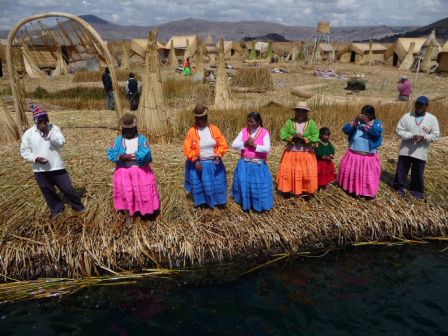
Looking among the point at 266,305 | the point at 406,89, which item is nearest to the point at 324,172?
the point at 266,305

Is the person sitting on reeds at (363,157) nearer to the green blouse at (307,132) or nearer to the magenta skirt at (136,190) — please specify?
the green blouse at (307,132)

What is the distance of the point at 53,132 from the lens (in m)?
4.08

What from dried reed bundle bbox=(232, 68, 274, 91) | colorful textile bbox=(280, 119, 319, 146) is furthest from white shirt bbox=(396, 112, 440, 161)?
dried reed bundle bbox=(232, 68, 274, 91)

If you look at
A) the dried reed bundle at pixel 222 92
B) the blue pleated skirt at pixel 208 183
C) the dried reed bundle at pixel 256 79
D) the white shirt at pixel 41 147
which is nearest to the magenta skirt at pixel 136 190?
the blue pleated skirt at pixel 208 183

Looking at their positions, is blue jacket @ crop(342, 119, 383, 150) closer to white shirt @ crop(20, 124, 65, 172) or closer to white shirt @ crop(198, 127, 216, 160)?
white shirt @ crop(198, 127, 216, 160)

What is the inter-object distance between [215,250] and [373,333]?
1841 millimetres

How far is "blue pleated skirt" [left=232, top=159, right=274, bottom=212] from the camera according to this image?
14.6 feet

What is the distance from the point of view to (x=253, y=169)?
4.43 m

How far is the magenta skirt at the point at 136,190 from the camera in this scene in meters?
4.10

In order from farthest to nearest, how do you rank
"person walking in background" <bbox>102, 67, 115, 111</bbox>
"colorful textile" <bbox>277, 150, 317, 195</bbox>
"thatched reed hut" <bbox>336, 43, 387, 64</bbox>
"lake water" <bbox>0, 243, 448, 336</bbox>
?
"thatched reed hut" <bbox>336, 43, 387, 64</bbox> → "person walking in background" <bbox>102, 67, 115, 111</bbox> → "colorful textile" <bbox>277, 150, 317, 195</bbox> → "lake water" <bbox>0, 243, 448, 336</bbox>

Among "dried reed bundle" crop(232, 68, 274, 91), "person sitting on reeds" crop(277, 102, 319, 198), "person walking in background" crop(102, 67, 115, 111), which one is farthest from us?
"dried reed bundle" crop(232, 68, 274, 91)

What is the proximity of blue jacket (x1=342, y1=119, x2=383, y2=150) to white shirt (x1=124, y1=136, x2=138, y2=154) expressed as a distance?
8.41ft

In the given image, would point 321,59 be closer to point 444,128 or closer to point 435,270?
point 444,128

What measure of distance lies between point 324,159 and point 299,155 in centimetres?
49
